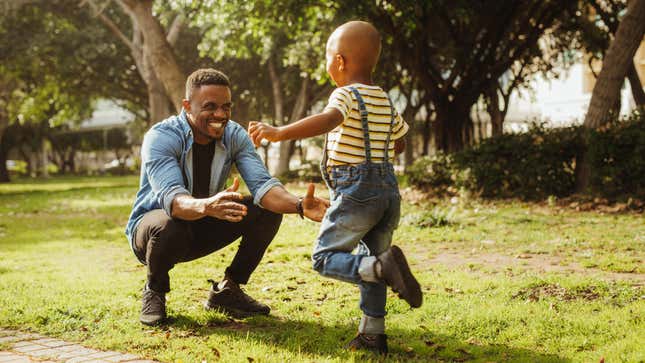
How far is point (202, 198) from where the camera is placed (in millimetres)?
4809

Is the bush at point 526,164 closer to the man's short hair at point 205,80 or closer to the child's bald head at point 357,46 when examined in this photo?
the man's short hair at point 205,80

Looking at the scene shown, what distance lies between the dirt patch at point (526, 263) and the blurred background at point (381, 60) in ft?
16.4

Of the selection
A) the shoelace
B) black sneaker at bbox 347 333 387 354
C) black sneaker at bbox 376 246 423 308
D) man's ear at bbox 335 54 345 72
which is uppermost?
man's ear at bbox 335 54 345 72

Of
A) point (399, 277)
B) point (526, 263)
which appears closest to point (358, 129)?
point (399, 277)

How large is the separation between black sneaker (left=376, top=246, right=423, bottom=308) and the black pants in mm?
1598

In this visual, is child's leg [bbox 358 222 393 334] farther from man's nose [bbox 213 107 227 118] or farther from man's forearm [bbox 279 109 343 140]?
man's nose [bbox 213 107 227 118]

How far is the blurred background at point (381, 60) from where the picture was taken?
12.5m

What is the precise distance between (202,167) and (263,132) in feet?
4.68

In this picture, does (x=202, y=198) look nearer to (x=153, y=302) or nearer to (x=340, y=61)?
(x=153, y=302)

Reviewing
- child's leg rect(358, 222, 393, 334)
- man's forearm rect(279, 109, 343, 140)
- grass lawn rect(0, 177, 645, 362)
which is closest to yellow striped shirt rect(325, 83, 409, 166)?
man's forearm rect(279, 109, 343, 140)

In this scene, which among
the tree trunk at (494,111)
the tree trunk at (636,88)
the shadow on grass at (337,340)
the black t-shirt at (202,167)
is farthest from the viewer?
the tree trunk at (494,111)

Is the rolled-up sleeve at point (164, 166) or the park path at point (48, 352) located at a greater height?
the rolled-up sleeve at point (164, 166)

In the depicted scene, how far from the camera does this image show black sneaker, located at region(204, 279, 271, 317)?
4.93 m

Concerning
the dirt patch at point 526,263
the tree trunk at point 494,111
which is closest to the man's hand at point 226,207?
the dirt patch at point 526,263
